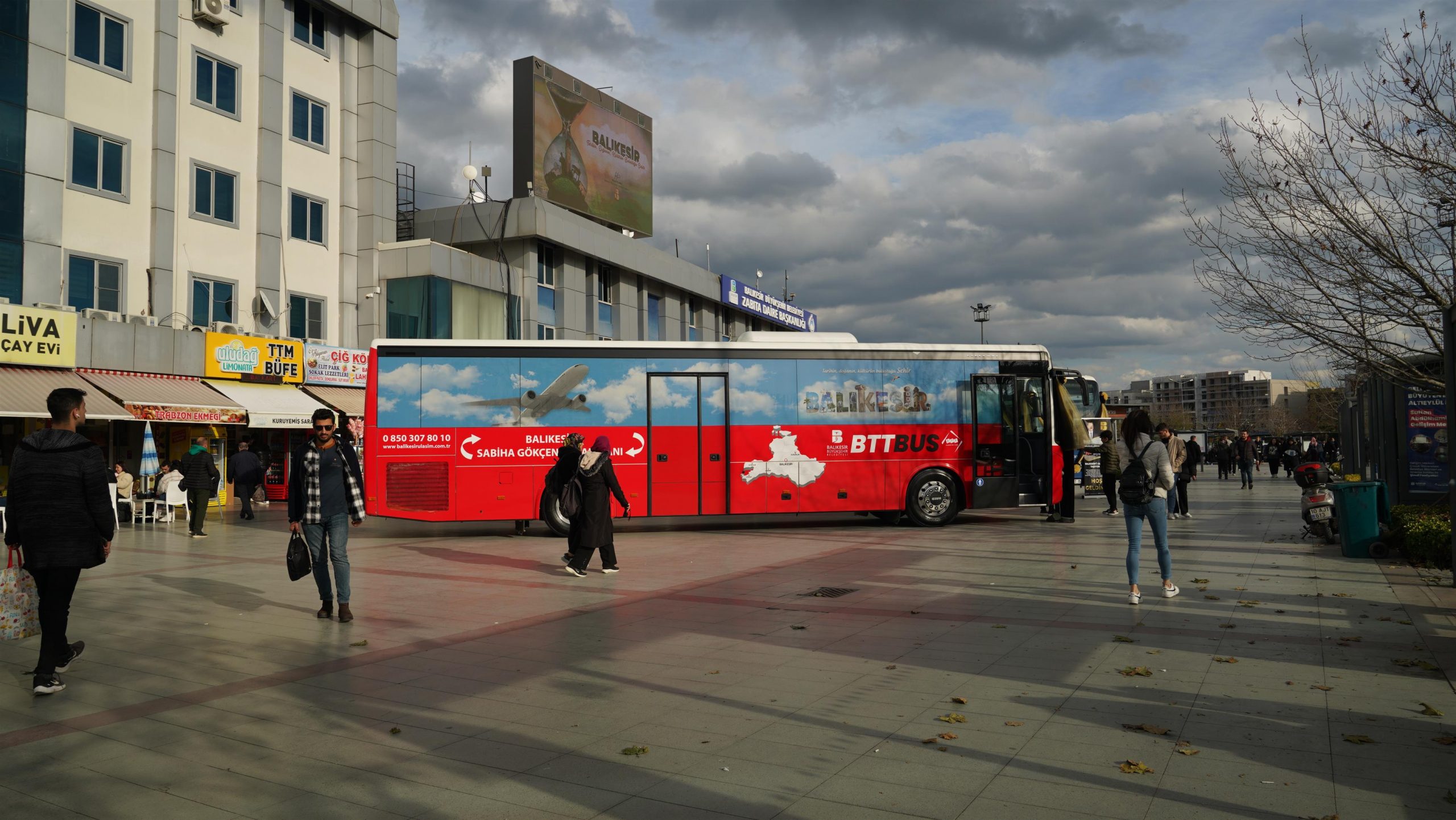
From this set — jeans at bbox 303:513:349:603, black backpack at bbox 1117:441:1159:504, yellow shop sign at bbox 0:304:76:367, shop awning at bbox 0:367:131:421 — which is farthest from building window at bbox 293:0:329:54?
black backpack at bbox 1117:441:1159:504

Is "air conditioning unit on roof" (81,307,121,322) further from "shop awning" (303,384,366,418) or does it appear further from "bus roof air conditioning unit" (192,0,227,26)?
"bus roof air conditioning unit" (192,0,227,26)

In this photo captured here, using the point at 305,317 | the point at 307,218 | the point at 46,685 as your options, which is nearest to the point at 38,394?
the point at 305,317

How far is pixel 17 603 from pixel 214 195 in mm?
22458

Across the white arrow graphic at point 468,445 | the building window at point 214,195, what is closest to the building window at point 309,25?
the building window at point 214,195

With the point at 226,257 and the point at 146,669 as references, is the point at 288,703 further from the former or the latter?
the point at 226,257

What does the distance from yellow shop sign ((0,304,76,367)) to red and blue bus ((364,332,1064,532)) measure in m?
9.52

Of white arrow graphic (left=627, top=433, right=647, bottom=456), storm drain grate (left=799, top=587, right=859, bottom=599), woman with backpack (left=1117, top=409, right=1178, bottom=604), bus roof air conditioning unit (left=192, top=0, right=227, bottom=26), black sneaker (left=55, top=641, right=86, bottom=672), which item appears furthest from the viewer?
bus roof air conditioning unit (left=192, top=0, right=227, bottom=26)

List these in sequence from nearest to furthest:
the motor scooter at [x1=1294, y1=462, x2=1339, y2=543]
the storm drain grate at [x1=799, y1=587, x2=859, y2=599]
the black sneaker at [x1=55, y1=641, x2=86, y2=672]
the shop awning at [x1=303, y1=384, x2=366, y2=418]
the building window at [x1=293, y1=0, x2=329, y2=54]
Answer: the black sneaker at [x1=55, y1=641, x2=86, y2=672] → the storm drain grate at [x1=799, y1=587, x2=859, y2=599] → the motor scooter at [x1=1294, y1=462, x2=1339, y2=543] → the shop awning at [x1=303, y1=384, x2=366, y2=418] → the building window at [x1=293, y1=0, x2=329, y2=54]

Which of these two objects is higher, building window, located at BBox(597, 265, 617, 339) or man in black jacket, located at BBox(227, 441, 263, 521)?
building window, located at BBox(597, 265, 617, 339)

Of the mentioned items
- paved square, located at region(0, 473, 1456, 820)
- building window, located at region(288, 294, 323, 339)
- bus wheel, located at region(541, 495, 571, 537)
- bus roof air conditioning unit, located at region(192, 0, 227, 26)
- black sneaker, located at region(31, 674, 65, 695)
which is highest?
bus roof air conditioning unit, located at region(192, 0, 227, 26)

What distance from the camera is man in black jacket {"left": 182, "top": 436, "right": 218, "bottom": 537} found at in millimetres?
17828

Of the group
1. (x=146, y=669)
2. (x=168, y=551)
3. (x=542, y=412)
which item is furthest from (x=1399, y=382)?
(x=168, y=551)

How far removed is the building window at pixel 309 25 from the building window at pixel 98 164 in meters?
7.48

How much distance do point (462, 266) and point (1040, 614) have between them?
88.6ft
